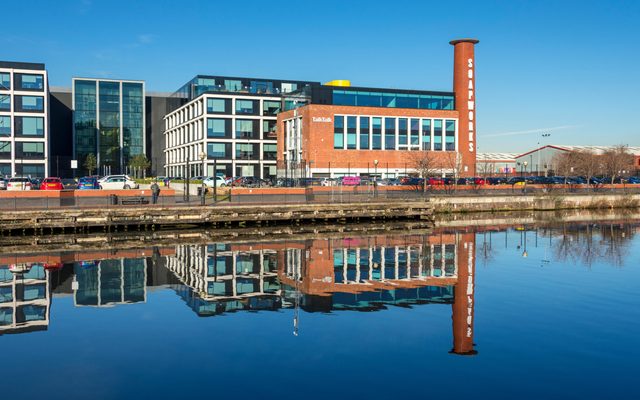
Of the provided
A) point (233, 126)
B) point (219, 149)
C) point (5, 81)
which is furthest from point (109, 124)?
point (233, 126)

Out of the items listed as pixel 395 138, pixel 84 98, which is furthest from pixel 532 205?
pixel 84 98

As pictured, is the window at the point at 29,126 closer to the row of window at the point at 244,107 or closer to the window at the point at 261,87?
the row of window at the point at 244,107

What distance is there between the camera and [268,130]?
87500 mm

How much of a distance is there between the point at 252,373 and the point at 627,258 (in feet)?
74.3

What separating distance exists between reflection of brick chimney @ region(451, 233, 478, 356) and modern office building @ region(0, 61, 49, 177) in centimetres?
6953

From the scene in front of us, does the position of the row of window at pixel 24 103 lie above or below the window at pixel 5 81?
below

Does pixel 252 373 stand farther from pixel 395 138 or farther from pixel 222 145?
pixel 222 145

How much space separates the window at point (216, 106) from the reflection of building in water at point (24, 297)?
200 ft

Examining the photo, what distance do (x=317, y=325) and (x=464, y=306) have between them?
4870mm

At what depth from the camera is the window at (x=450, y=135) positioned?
80725mm

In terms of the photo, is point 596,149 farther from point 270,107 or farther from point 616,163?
point 270,107

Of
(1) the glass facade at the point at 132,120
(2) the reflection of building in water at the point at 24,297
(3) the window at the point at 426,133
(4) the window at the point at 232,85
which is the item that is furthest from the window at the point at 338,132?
(2) the reflection of building in water at the point at 24,297

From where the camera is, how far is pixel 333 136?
244ft

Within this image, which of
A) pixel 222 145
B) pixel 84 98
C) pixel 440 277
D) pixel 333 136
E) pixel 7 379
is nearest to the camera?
pixel 7 379
